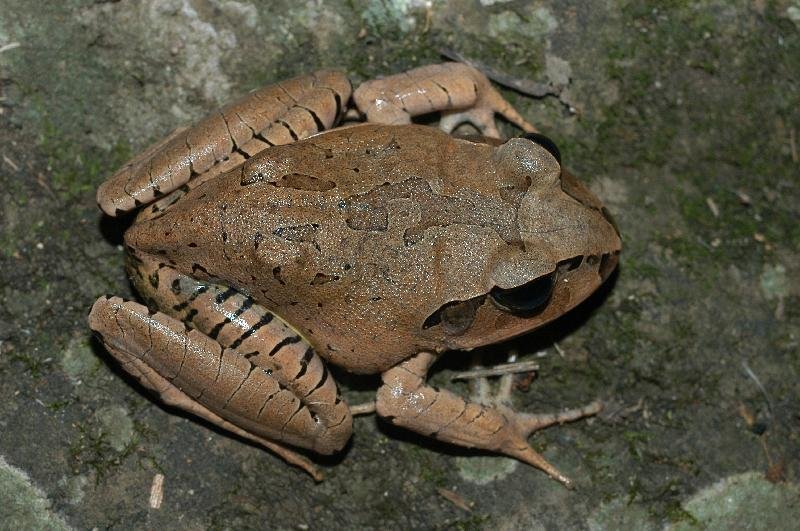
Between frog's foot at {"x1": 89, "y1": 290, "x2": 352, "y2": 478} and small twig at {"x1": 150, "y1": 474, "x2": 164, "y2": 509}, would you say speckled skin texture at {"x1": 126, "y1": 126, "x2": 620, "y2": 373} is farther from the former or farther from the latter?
small twig at {"x1": 150, "y1": 474, "x2": 164, "y2": 509}

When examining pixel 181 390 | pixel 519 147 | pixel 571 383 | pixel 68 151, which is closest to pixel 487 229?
pixel 519 147

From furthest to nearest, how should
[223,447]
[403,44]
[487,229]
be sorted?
[403,44]
[223,447]
[487,229]

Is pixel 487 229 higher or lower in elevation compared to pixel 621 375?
higher

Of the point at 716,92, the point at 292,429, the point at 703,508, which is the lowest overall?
the point at 703,508

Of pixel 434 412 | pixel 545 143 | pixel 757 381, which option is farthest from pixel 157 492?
pixel 757 381

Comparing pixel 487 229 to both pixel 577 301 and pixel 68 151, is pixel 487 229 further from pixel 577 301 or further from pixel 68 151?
pixel 68 151

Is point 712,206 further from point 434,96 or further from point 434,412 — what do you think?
point 434,412
